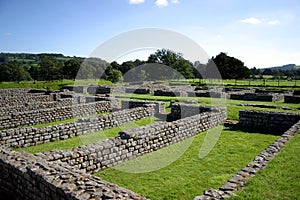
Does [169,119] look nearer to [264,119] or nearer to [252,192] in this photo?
[264,119]

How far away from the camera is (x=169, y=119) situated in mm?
16578

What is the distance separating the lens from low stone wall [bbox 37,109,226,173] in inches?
293

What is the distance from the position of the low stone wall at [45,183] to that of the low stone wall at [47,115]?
7.94 meters

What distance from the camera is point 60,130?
11484 mm

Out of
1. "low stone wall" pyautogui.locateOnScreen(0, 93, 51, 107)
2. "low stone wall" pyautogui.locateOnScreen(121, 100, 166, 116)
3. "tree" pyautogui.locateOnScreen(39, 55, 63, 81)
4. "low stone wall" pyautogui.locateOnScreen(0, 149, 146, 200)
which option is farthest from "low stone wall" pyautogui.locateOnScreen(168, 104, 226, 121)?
"tree" pyautogui.locateOnScreen(39, 55, 63, 81)

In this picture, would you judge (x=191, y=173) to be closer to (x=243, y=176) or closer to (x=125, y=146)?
(x=243, y=176)

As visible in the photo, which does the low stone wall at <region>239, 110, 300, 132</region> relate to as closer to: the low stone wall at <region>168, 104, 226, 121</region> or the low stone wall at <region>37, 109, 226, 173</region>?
the low stone wall at <region>168, 104, 226, 121</region>

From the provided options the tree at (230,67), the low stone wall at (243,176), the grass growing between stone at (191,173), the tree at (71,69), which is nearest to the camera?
the low stone wall at (243,176)

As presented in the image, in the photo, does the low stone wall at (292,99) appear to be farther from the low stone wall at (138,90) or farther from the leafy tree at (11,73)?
the leafy tree at (11,73)

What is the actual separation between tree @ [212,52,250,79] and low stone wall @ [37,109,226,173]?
55944mm

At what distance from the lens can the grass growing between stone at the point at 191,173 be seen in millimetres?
6438

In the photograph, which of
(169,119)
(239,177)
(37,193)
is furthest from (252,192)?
(169,119)

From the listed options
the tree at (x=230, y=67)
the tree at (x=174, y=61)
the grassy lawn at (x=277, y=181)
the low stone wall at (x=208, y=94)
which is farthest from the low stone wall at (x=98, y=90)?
the tree at (x=230, y=67)

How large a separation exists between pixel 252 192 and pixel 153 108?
1204 cm
